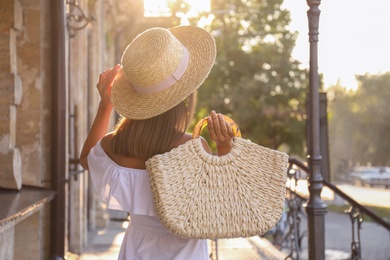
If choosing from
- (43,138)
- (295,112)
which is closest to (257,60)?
(295,112)

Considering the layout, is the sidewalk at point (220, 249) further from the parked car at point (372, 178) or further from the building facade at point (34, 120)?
the parked car at point (372, 178)

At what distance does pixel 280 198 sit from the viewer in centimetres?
270

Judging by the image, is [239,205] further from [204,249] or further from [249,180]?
[204,249]

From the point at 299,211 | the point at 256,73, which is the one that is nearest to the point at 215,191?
the point at 299,211

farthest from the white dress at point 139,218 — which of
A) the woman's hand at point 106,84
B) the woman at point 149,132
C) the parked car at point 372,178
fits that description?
the parked car at point 372,178

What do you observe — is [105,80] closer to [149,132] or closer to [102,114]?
[102,114]

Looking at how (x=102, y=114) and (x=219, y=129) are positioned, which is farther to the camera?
(x=102, y=114)

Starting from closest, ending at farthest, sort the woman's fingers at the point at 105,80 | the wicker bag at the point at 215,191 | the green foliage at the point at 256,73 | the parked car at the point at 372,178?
the wicker bag at the point at 215,191 → the woman's fingers at the point at 105,80 → the green foliage at the point at 256,73 → the parked car at the point at 372,178

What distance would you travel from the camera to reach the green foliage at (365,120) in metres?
65.0

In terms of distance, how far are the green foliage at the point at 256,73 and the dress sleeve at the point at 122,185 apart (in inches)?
1299

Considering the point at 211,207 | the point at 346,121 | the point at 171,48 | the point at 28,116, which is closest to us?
the point at 211,207

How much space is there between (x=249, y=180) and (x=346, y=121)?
234 ft

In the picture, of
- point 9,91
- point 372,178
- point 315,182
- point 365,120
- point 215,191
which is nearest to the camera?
point 215,191

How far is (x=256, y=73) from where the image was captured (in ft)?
123
